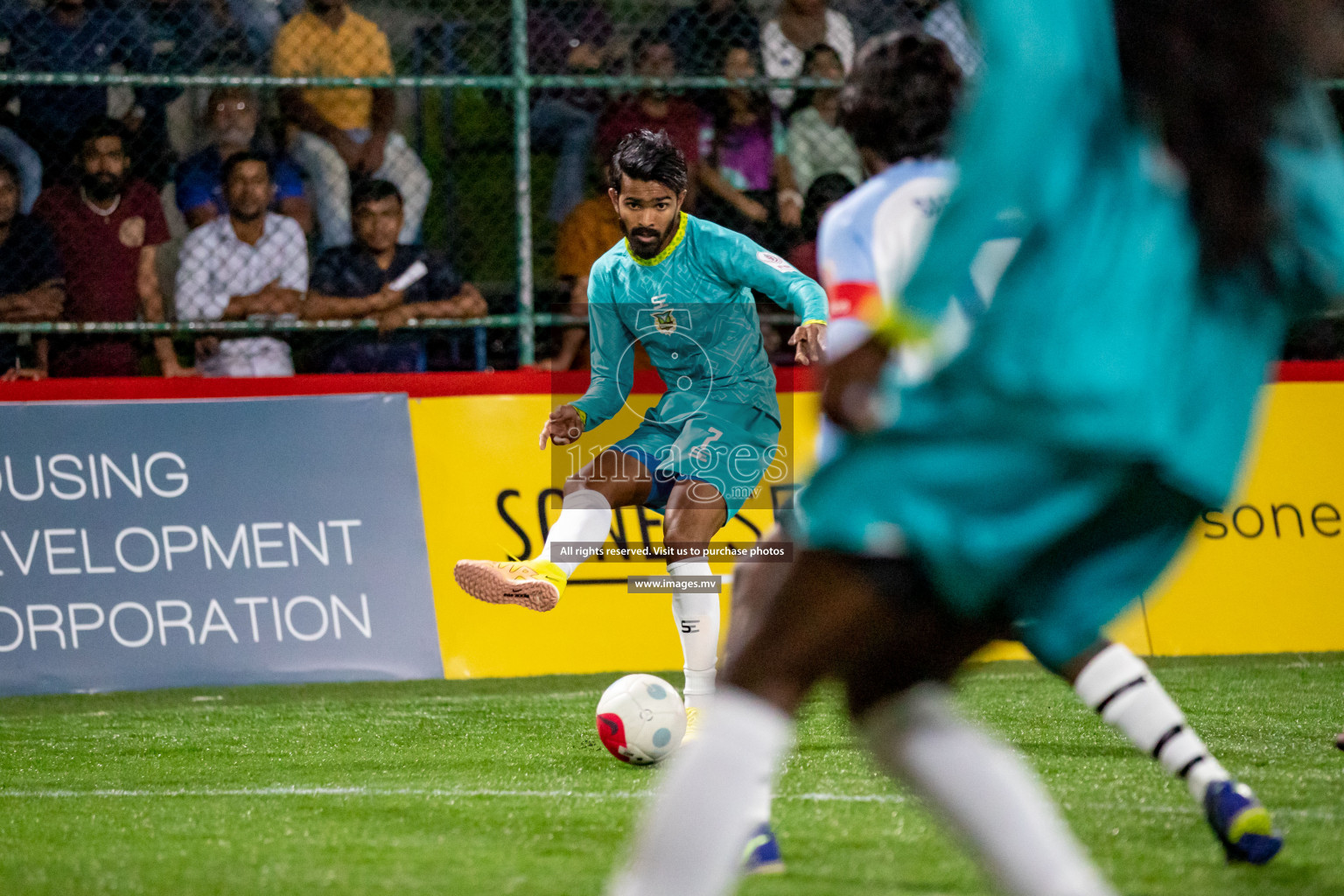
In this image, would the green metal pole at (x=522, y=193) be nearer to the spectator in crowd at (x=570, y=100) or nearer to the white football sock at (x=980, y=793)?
the spectator in crowd at (x=570, y=100)

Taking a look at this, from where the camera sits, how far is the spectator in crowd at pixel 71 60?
770 cm

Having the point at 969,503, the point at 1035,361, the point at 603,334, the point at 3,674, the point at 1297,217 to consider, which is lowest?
the point at 3,674

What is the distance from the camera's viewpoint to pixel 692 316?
228 inches

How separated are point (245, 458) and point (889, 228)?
16.9ft

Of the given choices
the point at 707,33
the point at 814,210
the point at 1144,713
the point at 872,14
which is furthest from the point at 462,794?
the point at 872,14

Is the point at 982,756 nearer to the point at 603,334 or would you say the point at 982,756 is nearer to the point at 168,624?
the point at 603,334

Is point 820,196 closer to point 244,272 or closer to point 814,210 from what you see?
point 814,210

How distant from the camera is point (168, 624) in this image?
23.0ft

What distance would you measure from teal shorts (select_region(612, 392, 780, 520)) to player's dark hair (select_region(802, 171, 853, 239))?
9.13ft

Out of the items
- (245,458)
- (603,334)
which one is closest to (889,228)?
(603,334)

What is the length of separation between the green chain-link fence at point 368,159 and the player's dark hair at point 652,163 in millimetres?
2151

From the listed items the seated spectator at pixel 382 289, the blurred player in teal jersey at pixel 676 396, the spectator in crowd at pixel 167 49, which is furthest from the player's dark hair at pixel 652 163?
the spectator in crowd at pixel 167 49

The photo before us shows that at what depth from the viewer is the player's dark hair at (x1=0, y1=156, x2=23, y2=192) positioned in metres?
7.70

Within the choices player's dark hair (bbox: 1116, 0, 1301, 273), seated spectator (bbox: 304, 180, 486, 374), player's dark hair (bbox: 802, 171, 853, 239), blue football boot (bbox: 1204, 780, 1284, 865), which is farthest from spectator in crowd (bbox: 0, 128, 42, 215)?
player's dark hair (bbox: 1116, 0, 1301, 273)
